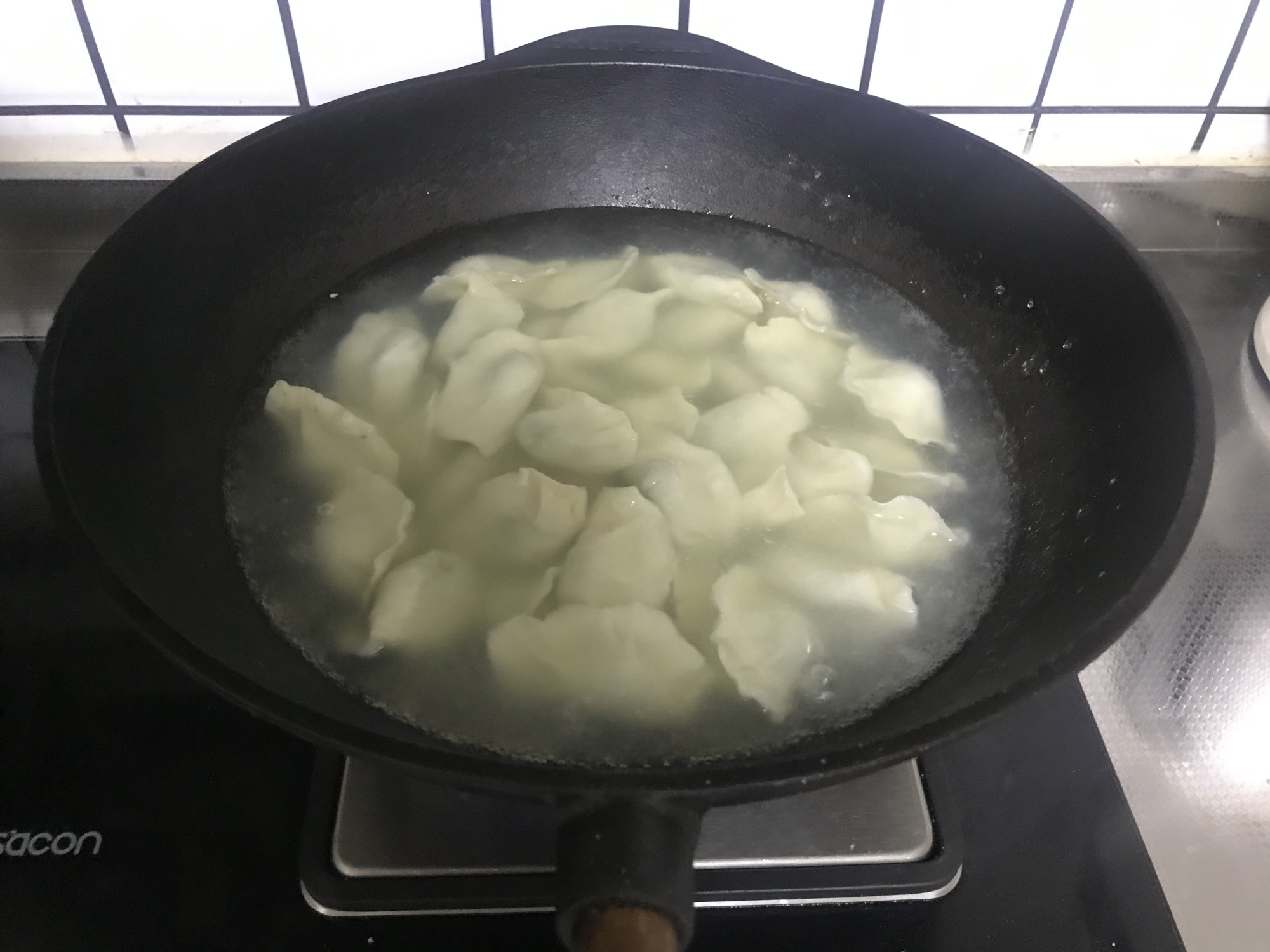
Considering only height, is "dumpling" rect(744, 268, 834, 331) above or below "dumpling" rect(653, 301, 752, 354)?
above

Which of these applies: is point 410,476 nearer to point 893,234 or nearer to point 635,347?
point 635,347

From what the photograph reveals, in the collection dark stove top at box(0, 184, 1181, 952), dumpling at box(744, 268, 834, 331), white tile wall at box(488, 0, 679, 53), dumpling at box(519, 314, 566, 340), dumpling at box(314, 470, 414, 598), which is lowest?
dark stove top at box(0, 184, 1181, 952)

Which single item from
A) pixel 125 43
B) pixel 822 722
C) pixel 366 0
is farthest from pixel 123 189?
pixel 822 722

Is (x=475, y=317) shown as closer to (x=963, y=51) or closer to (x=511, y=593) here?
(x=511, y=593)

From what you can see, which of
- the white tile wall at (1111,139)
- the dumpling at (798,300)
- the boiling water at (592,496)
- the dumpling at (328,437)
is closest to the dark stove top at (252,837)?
the boiling water at (592,496)

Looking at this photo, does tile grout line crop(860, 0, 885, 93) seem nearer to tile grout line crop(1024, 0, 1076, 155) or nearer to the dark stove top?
tile grout line crop(1024, 0, 1076, 155)

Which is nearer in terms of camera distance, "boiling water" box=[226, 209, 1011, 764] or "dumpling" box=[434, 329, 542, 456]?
"boiling water" box=[226, 209, 1011, 764]

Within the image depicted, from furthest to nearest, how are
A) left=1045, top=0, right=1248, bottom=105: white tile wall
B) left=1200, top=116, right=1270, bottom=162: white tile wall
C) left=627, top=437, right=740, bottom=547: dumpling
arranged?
1. left=1200, top=116, right=1270, bottom=162: white tile wall
2. left=1045, top=0, right=1248, bottom=105: white tile wall
3. left=627, top=437, right=740, bottom=547: dumpling

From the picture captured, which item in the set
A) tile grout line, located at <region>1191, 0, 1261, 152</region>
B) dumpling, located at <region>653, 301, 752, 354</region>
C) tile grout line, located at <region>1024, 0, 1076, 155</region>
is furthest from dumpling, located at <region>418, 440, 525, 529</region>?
tile grout line, located at <region>1191, 0, 1261, 152</region>
